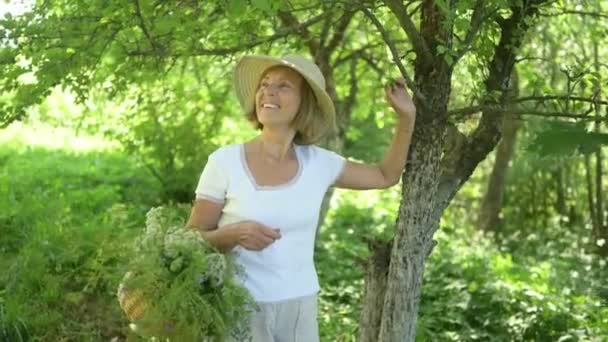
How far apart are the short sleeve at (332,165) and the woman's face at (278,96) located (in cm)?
19

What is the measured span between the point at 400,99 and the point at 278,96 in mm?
422

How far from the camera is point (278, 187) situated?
2744 mm

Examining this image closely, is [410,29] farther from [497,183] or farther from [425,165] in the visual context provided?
[497,183]

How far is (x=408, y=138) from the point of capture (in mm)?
2986

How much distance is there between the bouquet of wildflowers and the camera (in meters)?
2.52

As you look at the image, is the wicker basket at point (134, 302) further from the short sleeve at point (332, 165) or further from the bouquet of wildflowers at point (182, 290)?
the short sleeve at point (332, 165)

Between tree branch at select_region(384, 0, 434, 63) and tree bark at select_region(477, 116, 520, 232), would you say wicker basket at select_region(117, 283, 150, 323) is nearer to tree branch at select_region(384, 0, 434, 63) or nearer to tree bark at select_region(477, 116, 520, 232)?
tree branch at select_region(384, 0, 434, 63)

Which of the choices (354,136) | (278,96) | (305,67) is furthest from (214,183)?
(354,136)

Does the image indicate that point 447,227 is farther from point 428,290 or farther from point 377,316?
point 377,316

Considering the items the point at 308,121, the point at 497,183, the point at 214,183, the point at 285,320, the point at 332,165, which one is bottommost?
the point at 285,320

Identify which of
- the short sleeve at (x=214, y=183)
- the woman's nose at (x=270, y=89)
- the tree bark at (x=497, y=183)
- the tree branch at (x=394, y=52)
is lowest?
the short sleeve at (x=214, y=183)

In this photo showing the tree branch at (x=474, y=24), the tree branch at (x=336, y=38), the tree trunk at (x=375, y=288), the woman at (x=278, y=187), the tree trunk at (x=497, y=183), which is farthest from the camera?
the tree trunk at (x=497, y=183)

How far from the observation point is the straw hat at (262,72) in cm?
282

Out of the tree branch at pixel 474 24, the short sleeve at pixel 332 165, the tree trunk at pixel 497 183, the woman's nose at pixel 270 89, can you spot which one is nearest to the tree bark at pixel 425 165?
the tree branch at pixel 474 24
